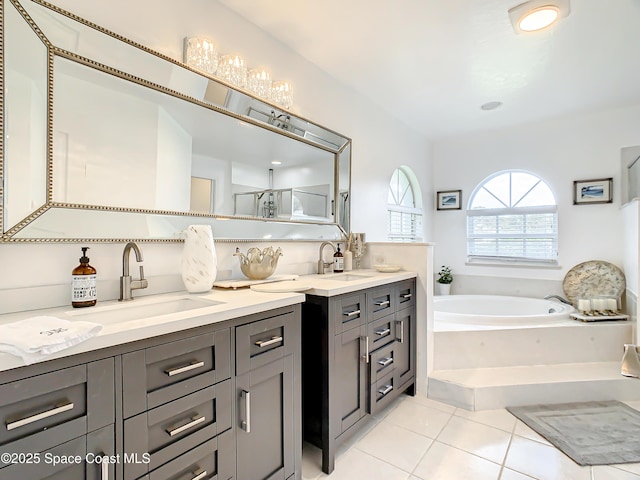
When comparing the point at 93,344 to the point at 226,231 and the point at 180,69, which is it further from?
the point at 180,69

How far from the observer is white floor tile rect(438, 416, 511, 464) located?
1902 mm

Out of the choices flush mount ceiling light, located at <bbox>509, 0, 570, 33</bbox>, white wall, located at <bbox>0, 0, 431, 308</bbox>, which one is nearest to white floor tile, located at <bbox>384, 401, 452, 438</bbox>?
white wall, located at <bbox>0, 0, 431, 308</bbox>

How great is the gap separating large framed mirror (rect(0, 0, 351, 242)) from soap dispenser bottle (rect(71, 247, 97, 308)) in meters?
0.15

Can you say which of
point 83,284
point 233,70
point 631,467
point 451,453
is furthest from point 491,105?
point 83,284

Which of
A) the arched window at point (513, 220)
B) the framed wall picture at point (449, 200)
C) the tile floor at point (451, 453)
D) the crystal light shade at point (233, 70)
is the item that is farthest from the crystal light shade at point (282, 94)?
the arched window at point (513, 220)

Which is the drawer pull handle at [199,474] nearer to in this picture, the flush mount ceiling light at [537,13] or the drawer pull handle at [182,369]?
the drawer pull handle at [182,369]

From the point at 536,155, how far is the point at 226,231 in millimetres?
3948

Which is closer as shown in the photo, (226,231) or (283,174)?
(226,231)

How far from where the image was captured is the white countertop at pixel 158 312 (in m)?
0.90

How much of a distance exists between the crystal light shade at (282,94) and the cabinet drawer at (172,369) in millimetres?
1678

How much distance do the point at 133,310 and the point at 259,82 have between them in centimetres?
157

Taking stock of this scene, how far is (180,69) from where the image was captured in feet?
5.62

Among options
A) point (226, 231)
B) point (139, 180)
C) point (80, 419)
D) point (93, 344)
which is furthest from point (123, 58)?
point (80, 419)

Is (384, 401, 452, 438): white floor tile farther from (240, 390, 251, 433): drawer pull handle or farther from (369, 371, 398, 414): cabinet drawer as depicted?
(240, 390, 251, 433): drawer pull handle
